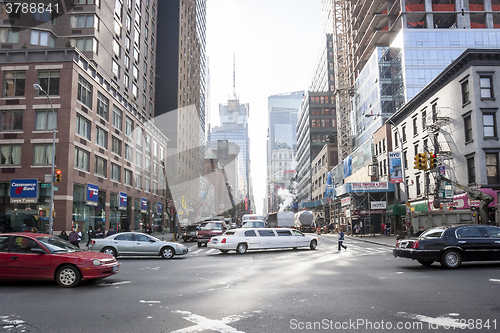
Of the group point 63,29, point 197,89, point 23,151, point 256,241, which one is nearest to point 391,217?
point 256,241

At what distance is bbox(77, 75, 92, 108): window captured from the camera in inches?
1476

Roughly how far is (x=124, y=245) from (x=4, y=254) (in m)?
9.24

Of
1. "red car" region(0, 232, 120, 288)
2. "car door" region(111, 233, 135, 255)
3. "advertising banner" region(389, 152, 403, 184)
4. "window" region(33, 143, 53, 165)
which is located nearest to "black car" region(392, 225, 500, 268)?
"red car" region(0, 232, 120, 288)

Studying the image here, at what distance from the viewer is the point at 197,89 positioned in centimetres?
10700

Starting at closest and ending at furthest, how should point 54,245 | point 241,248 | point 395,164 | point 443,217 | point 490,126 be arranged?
point 54,245
point 241,248
point 443,217
point 490,126
point 395,164

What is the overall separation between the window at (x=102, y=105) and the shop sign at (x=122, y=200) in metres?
9.54

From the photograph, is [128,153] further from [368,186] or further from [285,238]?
[285,238]

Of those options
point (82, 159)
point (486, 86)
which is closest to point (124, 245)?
point (82, 159)

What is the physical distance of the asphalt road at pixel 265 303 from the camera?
264 inches

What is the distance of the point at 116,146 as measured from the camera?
156 ft

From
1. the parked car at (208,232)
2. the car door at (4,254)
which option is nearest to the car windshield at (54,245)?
the car door at (4,254)

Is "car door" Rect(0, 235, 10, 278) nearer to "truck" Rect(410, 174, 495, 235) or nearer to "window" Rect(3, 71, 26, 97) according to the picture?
"truck" Rect(410, 174, 495, 235)

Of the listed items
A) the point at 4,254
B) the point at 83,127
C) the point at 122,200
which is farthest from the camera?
the point at 122,200

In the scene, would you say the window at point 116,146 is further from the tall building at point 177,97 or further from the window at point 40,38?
the tall building at point 177,97
